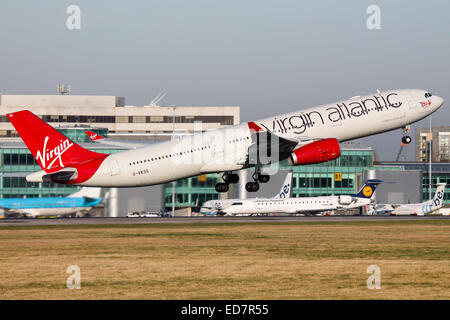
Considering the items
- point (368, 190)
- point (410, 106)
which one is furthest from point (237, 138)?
point (368, 190)

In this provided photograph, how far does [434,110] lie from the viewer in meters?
74.5

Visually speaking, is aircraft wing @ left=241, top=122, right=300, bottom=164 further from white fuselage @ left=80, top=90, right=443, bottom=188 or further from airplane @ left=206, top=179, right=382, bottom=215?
airplane @ left=206, top=179, right=382, bottom=215

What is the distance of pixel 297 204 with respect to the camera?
12962cm

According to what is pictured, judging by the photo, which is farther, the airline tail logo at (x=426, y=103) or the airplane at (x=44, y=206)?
the airplane at (x=44, y=206)

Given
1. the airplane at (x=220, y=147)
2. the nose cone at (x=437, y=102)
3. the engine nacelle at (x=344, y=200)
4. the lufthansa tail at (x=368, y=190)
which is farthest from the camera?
the lufthansa tail at (x=368, y=190)

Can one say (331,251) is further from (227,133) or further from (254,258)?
(227,133)

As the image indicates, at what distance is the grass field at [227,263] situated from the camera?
130 ft

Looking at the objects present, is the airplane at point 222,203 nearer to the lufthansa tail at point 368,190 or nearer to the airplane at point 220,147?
the lufthansa tail at point 368,190

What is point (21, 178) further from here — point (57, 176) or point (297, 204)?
point (57, 176)

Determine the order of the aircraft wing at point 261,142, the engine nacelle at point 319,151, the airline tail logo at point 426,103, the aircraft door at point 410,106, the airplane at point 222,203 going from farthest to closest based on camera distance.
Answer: the airplane at point 222,203
the airline tail logo at point 426,103
the aircraft door at point 410,106
the engine nacelle at point 319,151
the aircraft wing at point 261,142

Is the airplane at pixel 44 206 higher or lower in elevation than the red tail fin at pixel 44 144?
lower

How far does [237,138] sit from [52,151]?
1617cm

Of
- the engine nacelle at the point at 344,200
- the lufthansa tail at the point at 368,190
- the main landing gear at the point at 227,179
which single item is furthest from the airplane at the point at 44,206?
the main landing gear at the point at 227,179
